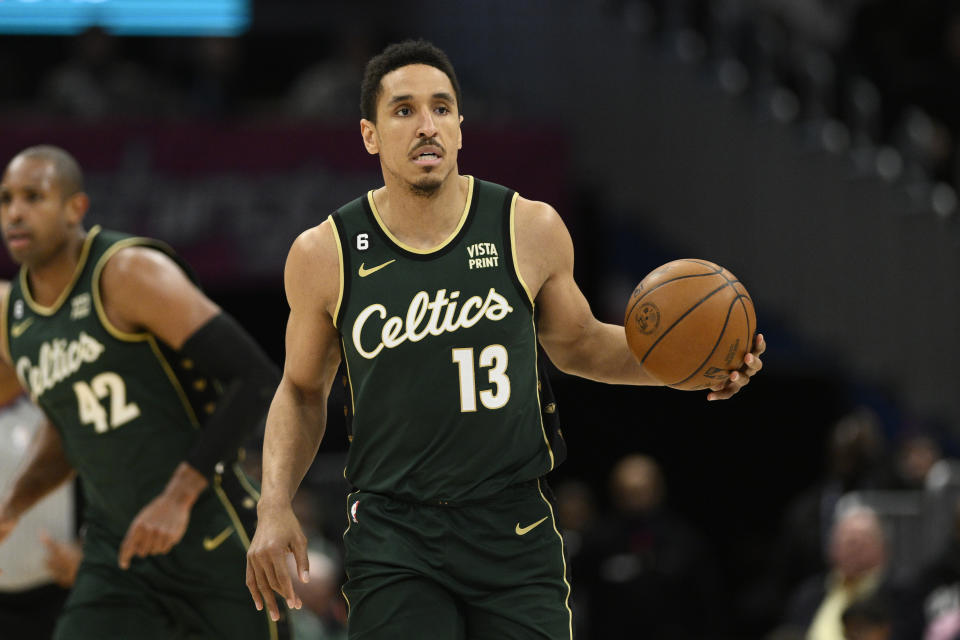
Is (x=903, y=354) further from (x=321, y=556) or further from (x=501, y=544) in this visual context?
(x=501, y=544)

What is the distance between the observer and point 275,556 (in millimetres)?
4250

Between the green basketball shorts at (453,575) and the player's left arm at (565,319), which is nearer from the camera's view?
the green basketball shorts at (453,575)

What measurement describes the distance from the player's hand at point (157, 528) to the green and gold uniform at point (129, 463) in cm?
21

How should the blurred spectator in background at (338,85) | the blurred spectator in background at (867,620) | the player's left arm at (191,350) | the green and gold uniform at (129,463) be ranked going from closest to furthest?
the player's left arm at (191,350), the green and gold uniform at (129,463), the blurred spectator in background at (867,620), the blurred spectator in background at (338,85)

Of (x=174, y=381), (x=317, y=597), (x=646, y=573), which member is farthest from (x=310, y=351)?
(x=646, y=573)

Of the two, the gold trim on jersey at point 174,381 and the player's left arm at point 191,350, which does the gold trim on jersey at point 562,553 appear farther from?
the gold trim on jersey at point 174,381

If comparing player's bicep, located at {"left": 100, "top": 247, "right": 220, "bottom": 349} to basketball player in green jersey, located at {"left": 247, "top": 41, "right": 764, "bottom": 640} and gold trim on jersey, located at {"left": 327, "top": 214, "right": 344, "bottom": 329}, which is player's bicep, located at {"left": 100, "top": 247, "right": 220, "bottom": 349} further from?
gold trim on jersey, located at {"left": 327, "top": 214, "right": 344, "bottom": 329}

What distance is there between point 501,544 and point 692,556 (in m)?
7.78

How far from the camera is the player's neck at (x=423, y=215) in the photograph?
455 centimetres

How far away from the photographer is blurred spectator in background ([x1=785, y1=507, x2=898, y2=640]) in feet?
30.7

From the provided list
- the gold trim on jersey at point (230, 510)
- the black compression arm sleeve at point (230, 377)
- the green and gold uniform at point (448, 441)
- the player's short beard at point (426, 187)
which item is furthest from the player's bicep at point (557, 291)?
the gold trim on jersey at point (230, 510)

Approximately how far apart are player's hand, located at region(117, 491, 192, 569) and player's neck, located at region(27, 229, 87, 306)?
95 centimetres

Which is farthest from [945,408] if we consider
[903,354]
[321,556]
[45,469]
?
[45,469]

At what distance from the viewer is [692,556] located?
39.1ft
